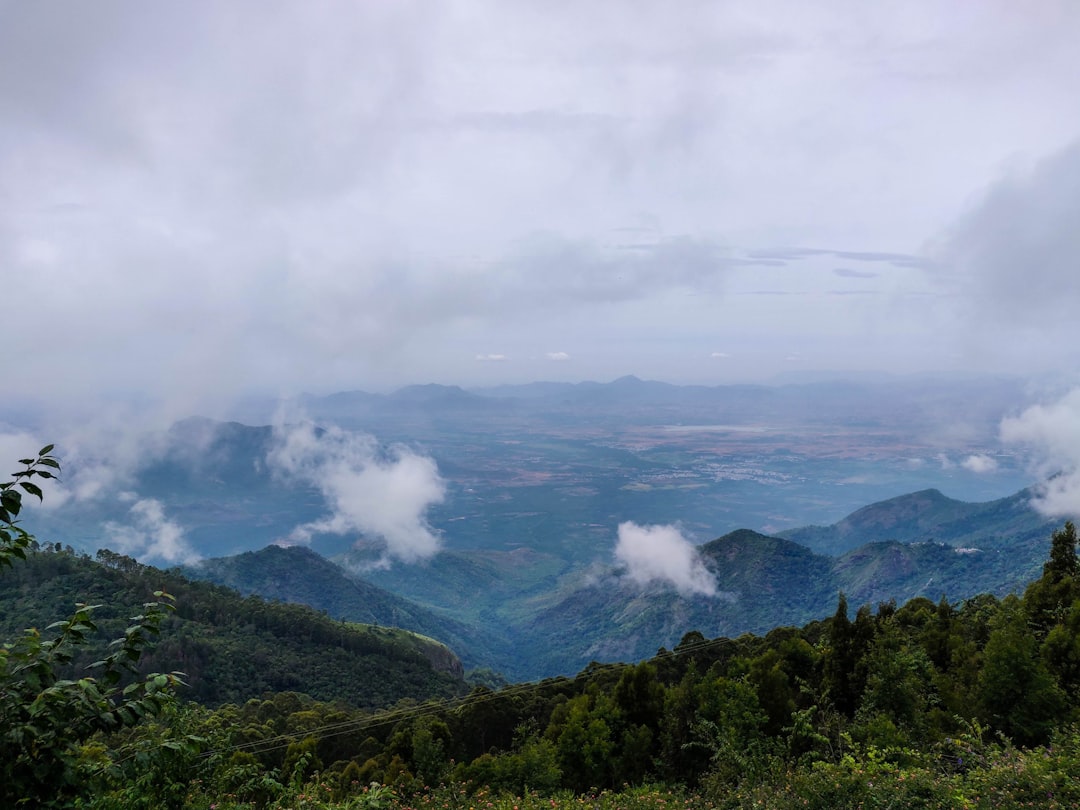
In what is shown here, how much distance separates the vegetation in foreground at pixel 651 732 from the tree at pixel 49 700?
0.02 m

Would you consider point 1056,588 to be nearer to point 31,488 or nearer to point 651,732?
point 651,732

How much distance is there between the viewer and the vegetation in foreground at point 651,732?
179 inches

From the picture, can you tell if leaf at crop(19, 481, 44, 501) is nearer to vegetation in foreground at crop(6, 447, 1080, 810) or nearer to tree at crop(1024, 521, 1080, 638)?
vegetation in foreground at crop(6, 447, 1080, 810)

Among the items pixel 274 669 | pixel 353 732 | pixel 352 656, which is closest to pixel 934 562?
pixel 352 656

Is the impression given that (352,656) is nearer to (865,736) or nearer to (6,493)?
(865,736)

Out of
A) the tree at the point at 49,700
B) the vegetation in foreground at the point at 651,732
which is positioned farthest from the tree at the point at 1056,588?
the tree at the point at 49,700

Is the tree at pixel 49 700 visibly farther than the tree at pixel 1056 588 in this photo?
No

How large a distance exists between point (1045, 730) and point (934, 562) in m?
194

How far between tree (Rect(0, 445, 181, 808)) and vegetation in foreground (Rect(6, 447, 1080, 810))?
2cm

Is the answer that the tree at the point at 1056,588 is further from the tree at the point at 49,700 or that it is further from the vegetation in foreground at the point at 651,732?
the tree at the point at 49,700

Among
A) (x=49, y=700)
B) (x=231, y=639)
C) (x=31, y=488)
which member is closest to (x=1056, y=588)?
(x=49, y=700)

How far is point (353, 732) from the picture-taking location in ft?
141

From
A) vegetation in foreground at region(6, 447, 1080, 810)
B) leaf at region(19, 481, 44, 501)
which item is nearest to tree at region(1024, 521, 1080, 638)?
vegetation in foreground at region(6, 447, 1080, 810)

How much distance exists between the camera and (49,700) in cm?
420
